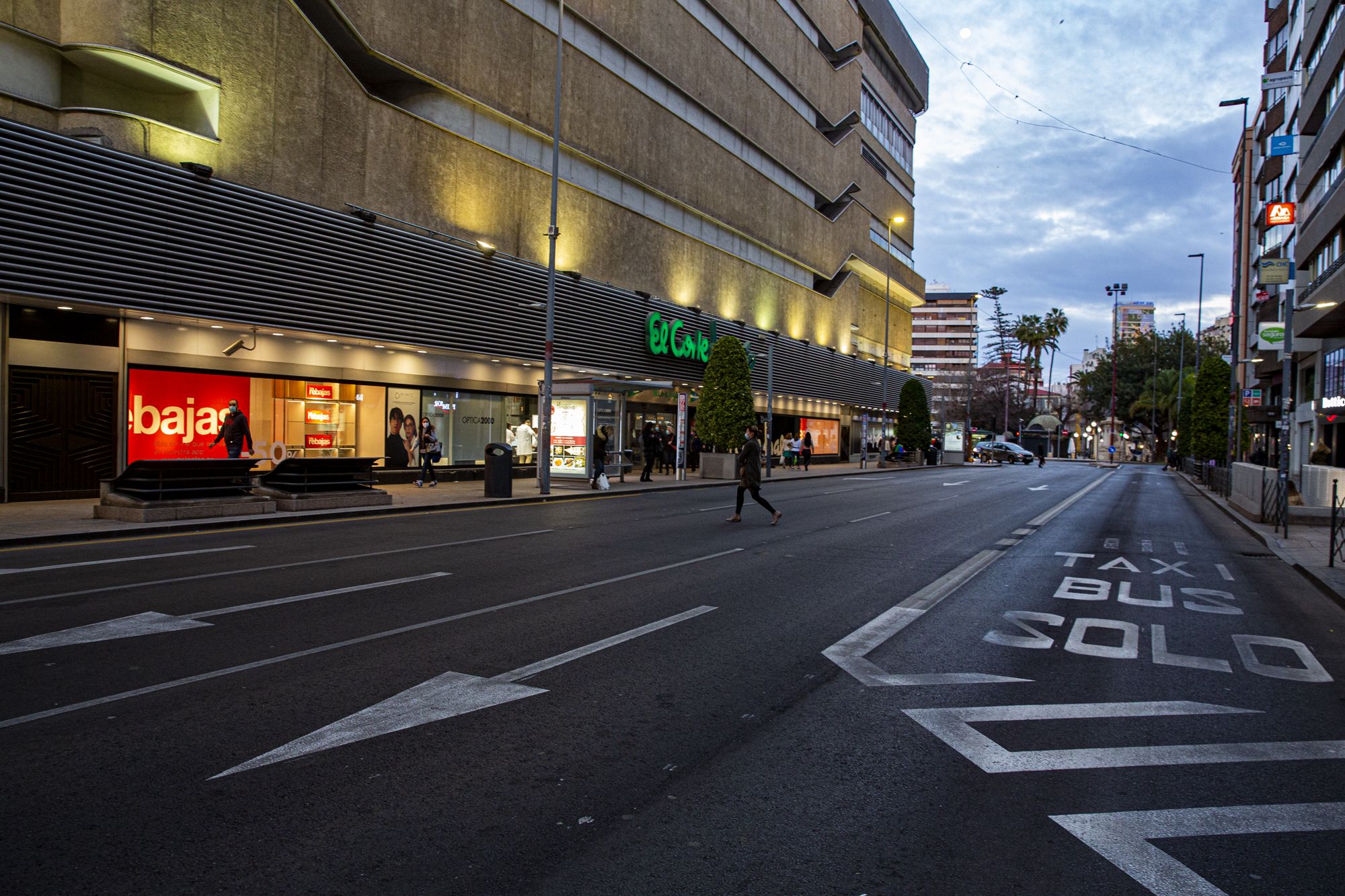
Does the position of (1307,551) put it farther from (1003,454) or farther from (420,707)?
(1003,454)

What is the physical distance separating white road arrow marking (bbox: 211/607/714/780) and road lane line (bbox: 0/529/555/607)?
4704 millimetres

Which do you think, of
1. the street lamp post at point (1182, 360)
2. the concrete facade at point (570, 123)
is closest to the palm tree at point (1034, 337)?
the street lamp post at point (1182, 360)

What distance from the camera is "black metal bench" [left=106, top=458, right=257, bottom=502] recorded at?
541 inches

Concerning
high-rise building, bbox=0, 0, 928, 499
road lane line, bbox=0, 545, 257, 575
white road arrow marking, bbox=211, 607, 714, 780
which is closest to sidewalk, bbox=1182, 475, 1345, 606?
white road arrow marking, bbox=211, 607, 714, 780

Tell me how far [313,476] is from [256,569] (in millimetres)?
7147

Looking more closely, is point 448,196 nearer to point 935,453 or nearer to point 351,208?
point 351,208

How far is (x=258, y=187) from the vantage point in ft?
60.9

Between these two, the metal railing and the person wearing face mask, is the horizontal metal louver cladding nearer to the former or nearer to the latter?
the person wearing face mask

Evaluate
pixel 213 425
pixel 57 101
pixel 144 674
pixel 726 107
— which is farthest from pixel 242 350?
pixel 726 107

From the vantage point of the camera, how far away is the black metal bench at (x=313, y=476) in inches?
640

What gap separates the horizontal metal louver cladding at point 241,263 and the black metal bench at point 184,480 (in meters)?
3.84

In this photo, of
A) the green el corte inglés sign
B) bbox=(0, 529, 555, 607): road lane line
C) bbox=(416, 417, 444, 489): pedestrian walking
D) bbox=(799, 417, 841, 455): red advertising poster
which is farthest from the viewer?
bbox=(799, 417, 841, 455): red advertising poster

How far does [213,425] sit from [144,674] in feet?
51.5

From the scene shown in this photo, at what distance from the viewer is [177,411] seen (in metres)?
18.8
